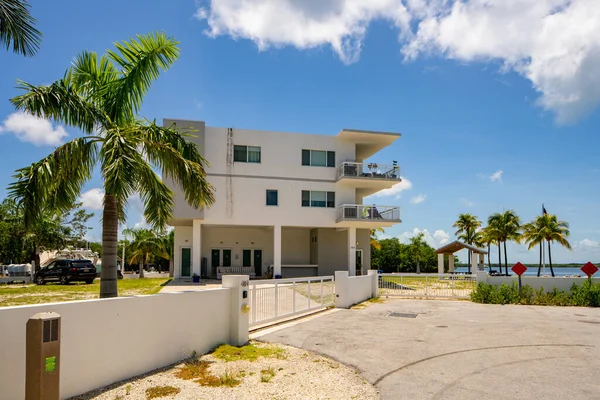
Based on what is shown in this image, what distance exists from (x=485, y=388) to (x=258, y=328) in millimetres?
6175

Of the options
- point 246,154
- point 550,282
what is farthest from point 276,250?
point 550,282

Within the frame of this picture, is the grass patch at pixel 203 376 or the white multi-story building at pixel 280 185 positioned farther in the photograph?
the white multi-story building at pixel 280 185

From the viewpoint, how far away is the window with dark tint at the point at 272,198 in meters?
30.6

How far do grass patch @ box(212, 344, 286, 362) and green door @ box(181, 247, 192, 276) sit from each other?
24826 mm

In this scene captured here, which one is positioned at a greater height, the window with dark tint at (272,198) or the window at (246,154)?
the window at (246,154)

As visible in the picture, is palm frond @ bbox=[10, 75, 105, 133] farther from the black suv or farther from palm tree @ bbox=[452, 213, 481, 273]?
palm tree @ bbox=[452, 213, 481, 273]

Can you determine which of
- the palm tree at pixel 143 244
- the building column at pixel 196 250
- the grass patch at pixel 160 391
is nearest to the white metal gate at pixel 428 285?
the building column at pixel 196 250

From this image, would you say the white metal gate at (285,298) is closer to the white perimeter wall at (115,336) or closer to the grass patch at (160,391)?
the white perimeter wall at (115,336)

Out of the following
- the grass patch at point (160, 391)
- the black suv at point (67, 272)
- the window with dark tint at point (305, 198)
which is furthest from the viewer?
the window with dark tint at point (305, 198)

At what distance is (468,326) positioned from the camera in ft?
42.1

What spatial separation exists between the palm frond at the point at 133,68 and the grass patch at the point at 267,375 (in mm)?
6751

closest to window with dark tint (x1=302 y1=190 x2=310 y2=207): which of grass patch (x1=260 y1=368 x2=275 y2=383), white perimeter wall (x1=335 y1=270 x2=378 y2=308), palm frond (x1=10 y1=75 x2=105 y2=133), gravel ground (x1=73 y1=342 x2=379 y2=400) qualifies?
white perimeter wall (x1=335 y1=270 x2=378 y2=308)

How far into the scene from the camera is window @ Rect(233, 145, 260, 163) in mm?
30250

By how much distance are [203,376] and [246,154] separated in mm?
24037
